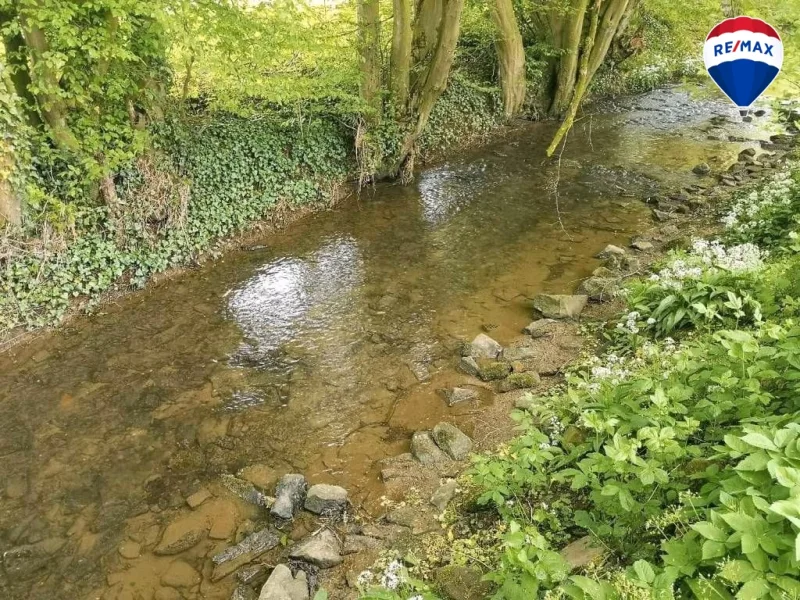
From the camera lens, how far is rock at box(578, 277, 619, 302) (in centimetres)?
757

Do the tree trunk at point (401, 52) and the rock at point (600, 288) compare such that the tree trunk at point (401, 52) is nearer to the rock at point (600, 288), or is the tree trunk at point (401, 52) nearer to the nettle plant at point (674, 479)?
the rock at point (600, 288)

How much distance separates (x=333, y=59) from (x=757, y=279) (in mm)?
8759

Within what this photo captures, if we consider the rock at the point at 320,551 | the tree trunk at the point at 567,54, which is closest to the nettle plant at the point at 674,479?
the rock at the point at 320,551

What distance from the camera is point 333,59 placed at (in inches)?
418

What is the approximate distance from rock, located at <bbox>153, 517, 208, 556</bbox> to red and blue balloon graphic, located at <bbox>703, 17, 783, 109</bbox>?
21.9 ft

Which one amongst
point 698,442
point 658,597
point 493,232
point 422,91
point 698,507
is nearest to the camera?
point 658,597

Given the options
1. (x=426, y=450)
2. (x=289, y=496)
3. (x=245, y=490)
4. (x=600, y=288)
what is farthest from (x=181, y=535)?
(x=600, y=288)

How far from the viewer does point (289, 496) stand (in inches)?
197

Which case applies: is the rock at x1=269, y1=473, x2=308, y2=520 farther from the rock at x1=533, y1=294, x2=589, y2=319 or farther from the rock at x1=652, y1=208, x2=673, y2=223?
the rock at x1=652, y1=208, x2=673, y2=223

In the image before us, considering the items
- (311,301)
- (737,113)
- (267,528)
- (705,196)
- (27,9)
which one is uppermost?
(27,9)

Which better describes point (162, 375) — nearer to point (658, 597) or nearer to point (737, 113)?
point (658, 597)

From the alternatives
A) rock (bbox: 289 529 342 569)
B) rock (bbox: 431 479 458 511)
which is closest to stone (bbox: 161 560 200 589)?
rock (bbox: 289 529 342 569)

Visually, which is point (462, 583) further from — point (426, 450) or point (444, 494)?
point (426, 450)

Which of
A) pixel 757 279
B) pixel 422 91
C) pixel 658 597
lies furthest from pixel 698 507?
pixel 422 91
